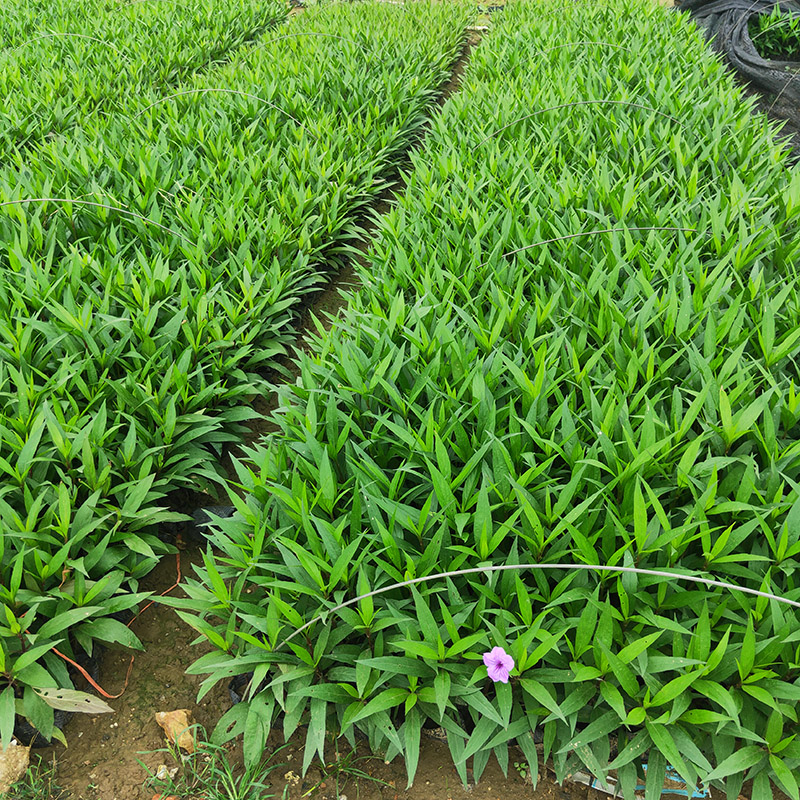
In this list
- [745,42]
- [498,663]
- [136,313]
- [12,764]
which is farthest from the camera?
[745,42]

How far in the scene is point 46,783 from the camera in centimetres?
141

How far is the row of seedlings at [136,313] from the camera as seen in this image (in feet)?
5.02

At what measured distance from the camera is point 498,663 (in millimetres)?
1179

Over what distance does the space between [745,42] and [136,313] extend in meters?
4.93

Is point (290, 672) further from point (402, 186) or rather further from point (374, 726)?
point (402, 186)

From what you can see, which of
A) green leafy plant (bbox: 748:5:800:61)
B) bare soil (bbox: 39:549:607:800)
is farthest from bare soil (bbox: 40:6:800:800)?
green leafy plant (bbox: 748:5:800:61)

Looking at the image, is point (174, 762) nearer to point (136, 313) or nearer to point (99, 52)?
point (136, 313)

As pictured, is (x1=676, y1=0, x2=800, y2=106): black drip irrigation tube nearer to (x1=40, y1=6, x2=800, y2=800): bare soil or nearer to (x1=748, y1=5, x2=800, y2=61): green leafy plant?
(x1=748, y1=5, x2=800, y2=61): green leafy plant

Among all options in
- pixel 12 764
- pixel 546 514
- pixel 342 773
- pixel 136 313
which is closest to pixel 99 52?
pixel 136 313

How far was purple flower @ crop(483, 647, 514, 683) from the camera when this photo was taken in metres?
1.17

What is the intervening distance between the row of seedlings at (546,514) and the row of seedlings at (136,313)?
0.99ft

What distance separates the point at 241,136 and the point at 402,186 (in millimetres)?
1210

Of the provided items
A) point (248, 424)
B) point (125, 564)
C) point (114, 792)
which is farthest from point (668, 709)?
point (248, 424)

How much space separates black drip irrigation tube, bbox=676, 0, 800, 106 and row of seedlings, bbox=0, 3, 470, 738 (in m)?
2.58
